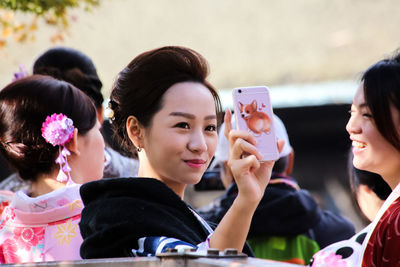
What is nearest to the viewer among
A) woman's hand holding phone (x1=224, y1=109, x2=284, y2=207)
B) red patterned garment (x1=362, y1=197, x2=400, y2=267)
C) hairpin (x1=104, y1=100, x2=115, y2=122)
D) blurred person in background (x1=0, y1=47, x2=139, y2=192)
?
red patterned garment (x1=362, y1=197, x2=400, y2=267)

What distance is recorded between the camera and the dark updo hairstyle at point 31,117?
10.3 feet

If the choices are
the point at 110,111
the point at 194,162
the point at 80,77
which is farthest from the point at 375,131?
the point at 80,77

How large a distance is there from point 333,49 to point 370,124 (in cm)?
991

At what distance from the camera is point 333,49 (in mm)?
12180

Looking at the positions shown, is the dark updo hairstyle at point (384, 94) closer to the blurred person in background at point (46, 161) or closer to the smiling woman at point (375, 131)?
the smiling woman at point (375, 131)

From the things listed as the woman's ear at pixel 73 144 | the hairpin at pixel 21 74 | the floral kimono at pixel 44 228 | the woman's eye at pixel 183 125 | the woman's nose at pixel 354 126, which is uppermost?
the hairpin at pixel 21 74

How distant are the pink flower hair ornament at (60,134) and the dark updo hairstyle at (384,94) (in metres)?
1.29

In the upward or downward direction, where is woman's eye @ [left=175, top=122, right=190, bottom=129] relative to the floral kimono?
A: upward

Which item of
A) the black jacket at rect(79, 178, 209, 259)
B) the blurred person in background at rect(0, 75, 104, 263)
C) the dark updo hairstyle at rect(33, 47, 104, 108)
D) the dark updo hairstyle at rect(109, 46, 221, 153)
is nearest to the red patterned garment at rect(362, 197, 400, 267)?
the black jacket at rect(79, 178, 209, 259)

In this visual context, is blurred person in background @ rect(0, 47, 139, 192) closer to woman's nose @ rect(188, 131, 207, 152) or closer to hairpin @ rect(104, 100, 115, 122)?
hairpin @ rect(104, 100, 115, 122)

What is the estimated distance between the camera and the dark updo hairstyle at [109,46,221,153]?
2660 millimetres

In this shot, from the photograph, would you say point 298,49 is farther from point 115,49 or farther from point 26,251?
point 26,251

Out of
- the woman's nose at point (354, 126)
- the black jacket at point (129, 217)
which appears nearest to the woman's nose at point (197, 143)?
the black jacket at point (129, 217)

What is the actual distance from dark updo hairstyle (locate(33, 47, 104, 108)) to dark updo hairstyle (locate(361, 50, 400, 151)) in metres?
1.95
